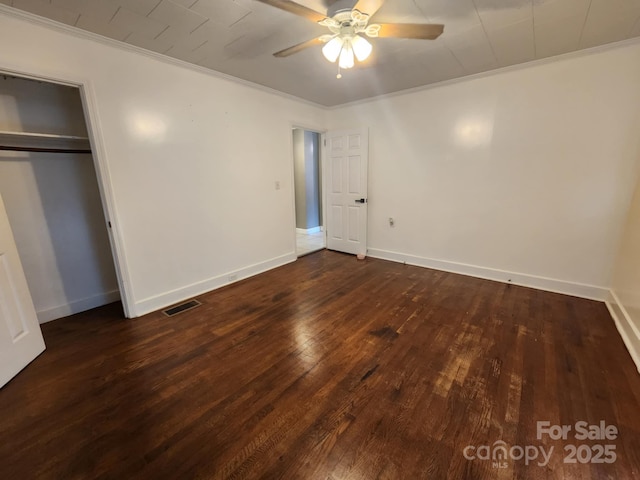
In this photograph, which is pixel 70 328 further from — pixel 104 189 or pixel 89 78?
pixel 89 78

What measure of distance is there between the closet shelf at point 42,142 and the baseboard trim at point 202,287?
5.36 ft

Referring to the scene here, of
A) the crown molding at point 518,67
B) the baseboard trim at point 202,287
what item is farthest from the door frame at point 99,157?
the crown molding at point 518,67

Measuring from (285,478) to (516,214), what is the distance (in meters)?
3.56

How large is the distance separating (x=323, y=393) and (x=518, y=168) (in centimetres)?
330

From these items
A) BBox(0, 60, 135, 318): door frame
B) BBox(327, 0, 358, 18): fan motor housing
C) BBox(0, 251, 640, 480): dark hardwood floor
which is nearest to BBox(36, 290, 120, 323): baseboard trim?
BBox(0, 251, 640, 480): dark hardwood floor

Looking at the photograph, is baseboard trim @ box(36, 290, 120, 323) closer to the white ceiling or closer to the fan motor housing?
the white ceiling

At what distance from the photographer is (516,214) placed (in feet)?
10.8

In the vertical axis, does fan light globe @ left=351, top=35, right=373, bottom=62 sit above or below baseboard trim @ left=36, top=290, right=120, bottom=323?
above

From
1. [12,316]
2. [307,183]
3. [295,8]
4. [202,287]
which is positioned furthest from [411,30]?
[307,183]

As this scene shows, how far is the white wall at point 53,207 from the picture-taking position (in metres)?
2.40

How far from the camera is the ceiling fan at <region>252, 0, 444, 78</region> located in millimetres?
1600

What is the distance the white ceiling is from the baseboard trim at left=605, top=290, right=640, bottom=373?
2406 mm

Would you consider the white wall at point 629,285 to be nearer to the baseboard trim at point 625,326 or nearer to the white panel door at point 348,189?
the baseboard trim at point 625,326

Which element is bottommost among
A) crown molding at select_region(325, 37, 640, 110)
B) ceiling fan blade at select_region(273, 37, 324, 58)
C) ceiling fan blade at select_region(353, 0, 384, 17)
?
ceiling fan blade at select_region(273, 37, 324, 58)
